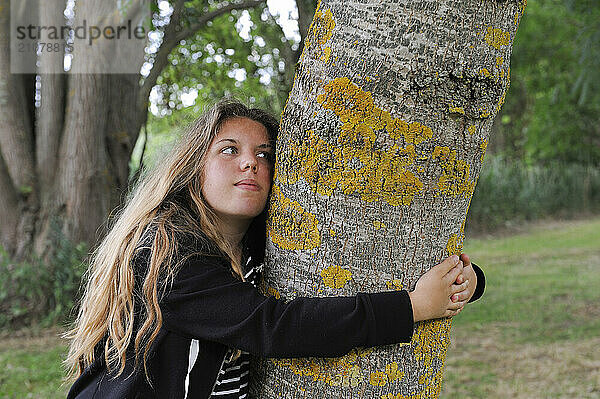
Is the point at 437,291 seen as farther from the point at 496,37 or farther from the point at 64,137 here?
the point at 64,137

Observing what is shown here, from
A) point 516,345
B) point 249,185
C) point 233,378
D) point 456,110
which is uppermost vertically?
point 456,110

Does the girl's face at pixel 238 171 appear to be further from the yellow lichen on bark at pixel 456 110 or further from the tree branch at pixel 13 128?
the tree branch at pixel 13 128

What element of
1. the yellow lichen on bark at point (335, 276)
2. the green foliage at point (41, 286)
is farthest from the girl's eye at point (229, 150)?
the green foliage at point (41, 286)

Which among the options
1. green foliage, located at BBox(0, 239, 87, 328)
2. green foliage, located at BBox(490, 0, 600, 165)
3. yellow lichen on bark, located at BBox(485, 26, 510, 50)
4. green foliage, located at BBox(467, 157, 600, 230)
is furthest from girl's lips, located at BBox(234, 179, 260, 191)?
green foliage, located at BBox(467, 157, 600, 230)

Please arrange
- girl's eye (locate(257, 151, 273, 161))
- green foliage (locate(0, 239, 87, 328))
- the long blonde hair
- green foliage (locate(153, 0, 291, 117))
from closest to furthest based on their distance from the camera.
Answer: the long blonde hair
girl's eye (locate(257, 151, 273, 161))
green foliage (locate(0, 239, 87, 328))
green foliage (locate(153, 0, 291, 117))

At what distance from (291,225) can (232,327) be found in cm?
30

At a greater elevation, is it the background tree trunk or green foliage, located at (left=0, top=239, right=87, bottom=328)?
the background tree trunk

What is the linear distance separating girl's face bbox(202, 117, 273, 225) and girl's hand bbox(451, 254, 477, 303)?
0.59 metres

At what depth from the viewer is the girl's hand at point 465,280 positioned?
1616 mm

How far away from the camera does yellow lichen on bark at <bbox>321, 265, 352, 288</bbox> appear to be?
5.00 feet

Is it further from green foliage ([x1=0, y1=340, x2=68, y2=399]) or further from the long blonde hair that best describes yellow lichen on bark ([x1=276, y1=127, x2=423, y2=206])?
green foliage ([x1=0, y1=340, x2=68, y2=399])

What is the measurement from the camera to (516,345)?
5562 millimetres

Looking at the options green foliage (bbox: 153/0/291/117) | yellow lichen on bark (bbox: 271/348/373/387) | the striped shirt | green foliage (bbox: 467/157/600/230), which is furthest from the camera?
green foliage (bbox: 467/157/600/230)

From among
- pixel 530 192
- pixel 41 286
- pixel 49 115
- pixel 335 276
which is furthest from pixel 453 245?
pixel 530 192
